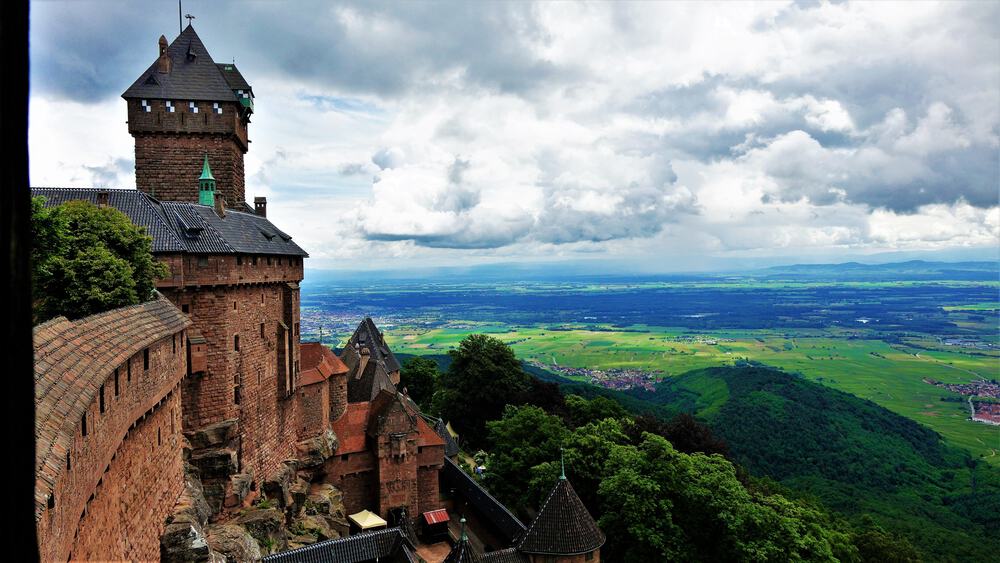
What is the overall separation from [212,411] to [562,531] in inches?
517

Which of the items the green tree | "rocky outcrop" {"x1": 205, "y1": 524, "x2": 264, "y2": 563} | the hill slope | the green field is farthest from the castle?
the green field

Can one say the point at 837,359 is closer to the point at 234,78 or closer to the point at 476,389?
the point at 476,389

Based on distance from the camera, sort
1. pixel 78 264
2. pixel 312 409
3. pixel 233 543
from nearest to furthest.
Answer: pixel 78 264 → pixel 233 543 → pixel 312 409

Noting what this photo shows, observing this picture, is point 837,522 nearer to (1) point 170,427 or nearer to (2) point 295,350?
(2) point 295,350

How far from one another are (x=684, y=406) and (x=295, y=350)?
79224 millimetres

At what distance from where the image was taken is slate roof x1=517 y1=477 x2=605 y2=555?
21719mm

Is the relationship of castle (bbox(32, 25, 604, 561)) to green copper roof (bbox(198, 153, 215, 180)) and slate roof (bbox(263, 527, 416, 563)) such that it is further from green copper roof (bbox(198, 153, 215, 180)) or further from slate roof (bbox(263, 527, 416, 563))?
green copper roof (bbox(198, 153, 215, 180))

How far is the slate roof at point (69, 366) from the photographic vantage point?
6.18 m

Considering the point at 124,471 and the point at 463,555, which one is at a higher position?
the point at 124,471

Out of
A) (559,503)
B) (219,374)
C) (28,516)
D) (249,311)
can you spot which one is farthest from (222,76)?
(28,516)

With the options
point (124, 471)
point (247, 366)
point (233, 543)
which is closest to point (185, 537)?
point (124, 471)

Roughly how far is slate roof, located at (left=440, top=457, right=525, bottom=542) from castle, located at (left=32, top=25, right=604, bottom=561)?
0.12m

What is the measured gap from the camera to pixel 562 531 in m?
22.0

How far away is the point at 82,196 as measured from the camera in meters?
19.4
